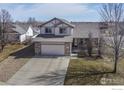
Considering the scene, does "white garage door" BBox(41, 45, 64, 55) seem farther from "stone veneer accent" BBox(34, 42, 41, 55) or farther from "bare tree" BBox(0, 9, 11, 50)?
A: "bare tree" BBox(0, 9, 11, 50)

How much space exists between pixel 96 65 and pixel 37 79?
2556 mm

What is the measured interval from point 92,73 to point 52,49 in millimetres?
3833

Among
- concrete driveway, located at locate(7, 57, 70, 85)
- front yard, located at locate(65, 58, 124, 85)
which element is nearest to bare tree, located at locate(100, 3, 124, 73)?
front yard, located at locate(65, 58, 124, 85)

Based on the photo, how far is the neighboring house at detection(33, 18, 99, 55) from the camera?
35.7 ft

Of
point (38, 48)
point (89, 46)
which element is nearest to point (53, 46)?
point (38, 48)

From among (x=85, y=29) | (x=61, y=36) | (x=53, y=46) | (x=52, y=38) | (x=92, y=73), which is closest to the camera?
(x=92, y=73)

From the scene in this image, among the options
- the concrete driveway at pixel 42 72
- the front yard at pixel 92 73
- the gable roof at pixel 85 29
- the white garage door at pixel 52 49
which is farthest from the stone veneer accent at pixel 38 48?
the front yard at pixel 92 73

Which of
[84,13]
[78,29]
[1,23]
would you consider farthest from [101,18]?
[1,23]

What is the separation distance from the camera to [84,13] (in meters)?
6.25

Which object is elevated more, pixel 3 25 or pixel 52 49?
pixel 3 25

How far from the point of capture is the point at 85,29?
12.9m

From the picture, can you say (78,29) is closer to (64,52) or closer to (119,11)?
(64,52)

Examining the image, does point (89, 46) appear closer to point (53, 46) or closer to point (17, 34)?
point (53, 46)

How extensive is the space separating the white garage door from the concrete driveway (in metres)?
0.81
